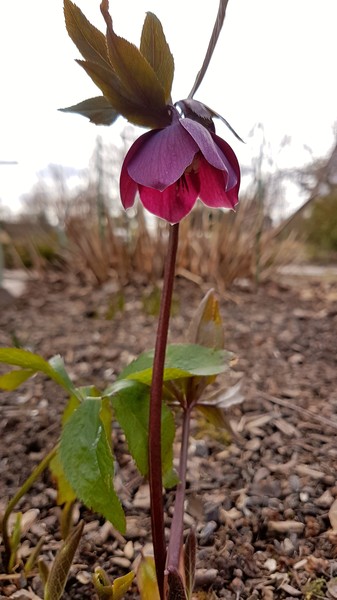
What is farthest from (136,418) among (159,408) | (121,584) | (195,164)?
(195,164)

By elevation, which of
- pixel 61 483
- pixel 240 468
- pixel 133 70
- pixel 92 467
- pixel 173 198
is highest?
pixel 133 70

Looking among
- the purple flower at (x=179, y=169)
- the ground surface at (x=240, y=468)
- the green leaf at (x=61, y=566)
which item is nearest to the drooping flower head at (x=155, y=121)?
the purple flower at (x=179, y=169)

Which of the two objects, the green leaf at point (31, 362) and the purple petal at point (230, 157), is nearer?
the purple petal at point (230, 157)

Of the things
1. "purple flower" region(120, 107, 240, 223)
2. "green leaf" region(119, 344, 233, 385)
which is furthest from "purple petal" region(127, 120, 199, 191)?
"green leaf" region(119, 344, 233, 385)

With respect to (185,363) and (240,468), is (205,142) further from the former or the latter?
(240,468)

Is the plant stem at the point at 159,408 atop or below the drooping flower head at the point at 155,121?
below

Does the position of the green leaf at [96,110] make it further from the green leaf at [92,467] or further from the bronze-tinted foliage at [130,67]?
the green leaf at [92,467]
